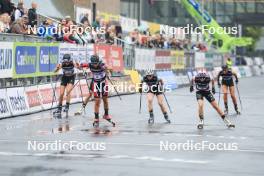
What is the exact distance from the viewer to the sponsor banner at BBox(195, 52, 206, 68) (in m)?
50.2

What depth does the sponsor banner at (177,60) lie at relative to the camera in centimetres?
4412

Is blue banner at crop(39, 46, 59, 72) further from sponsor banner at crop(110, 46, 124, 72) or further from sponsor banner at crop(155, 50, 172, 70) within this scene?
sponsor banner at crop(155, 50, 172, 70)

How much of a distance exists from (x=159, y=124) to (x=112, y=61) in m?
13.6

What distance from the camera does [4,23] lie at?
2297cm

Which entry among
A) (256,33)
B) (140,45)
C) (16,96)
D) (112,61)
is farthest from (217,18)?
(16,96)

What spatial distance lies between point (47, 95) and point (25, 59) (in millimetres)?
2028

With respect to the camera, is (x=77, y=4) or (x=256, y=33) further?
(x=256, y=33)

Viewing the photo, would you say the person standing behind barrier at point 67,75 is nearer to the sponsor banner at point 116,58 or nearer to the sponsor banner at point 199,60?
the sponsor banner at point 116,58

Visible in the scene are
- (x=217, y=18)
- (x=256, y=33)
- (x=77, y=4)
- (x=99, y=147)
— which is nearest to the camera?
(x=99, y=147)

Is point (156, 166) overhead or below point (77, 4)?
below

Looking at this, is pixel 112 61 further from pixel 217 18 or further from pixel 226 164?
pixel 217 18

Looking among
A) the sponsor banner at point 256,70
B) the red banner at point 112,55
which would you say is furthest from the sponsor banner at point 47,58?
the sponsor banner at point 256,70

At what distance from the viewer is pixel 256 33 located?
9044cm

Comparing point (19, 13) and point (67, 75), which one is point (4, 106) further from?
point (19, 13)
